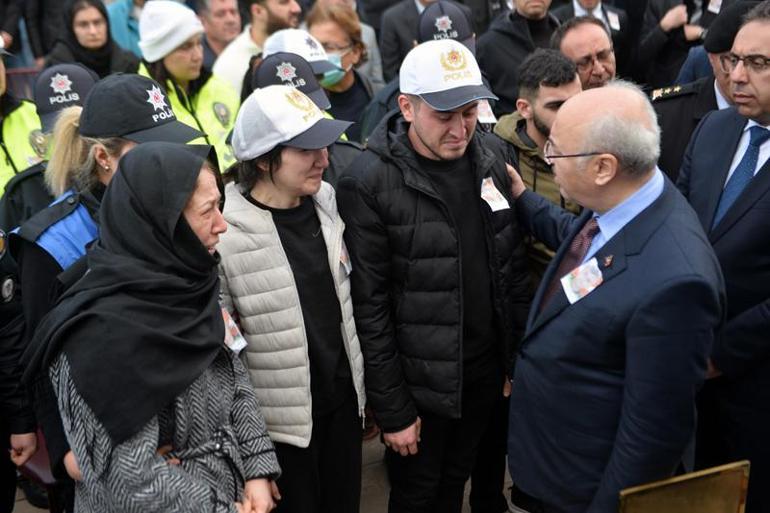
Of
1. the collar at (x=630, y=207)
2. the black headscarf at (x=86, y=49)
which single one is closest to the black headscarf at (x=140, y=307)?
the collar at (x=630, y=207)

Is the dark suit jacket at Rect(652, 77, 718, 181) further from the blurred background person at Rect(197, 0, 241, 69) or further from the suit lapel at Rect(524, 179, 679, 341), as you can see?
the blurred background person at Rect(197, 0, 241, 69)

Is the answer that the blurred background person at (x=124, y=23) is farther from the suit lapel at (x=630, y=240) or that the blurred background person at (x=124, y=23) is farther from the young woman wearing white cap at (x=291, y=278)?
the suit lapel at (x=630, y=240)

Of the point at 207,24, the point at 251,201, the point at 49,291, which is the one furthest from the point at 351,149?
the point at 207,24

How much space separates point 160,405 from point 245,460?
16.9 inches

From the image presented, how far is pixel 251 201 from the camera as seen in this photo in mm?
2584

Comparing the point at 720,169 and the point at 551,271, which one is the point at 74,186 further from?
the point at 720,169

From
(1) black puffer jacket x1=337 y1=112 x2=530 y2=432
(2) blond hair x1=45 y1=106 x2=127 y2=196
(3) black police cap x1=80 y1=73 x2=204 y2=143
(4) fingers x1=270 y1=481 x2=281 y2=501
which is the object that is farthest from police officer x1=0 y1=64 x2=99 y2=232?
(4) fingers x1=270 y1=481 x2=281 y2=501

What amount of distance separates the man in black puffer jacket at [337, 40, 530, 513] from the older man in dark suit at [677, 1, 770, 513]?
76 centimetres

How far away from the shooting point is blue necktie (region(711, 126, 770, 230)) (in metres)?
2.71

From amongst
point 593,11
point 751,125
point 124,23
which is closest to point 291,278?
point 751,125

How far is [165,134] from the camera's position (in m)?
2.70

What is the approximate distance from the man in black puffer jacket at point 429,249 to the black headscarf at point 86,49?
3250 mm

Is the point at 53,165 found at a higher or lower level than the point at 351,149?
higher

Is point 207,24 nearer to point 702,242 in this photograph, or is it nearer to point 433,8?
point 433,8
